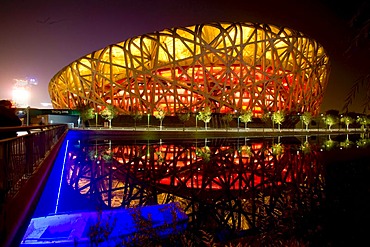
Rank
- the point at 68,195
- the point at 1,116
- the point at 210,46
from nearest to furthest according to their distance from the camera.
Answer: the point at 1,116 → the point at 68,195 → the point at 210,46

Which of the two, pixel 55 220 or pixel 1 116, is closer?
pixel 55 220

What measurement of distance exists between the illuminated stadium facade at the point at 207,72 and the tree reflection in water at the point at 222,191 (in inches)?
1573

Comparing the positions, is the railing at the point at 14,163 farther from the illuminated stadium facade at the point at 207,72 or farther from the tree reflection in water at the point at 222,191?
the illuminated stadium facade at the point at 207,72

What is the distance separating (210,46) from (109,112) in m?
20.6

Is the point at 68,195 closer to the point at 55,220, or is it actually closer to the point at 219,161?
the point at 55,220

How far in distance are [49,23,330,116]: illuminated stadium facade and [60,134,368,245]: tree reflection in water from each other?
39945mm

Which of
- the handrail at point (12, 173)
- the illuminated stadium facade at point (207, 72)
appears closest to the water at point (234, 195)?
the handrail at point (12, 173)

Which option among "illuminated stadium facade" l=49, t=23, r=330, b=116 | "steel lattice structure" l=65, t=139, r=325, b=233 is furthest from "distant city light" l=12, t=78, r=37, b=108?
"steel lattice structure" l=65, t=139, r=325, b=233

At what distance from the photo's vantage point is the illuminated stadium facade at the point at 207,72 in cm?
5366

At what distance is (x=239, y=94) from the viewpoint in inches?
2343

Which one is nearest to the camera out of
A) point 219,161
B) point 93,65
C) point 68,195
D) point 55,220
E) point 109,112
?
point 55,220

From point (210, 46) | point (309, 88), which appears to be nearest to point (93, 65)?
point (210, 46)

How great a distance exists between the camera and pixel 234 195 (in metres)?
8.13

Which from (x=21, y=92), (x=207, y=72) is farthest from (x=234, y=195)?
(x=21, y=92)
